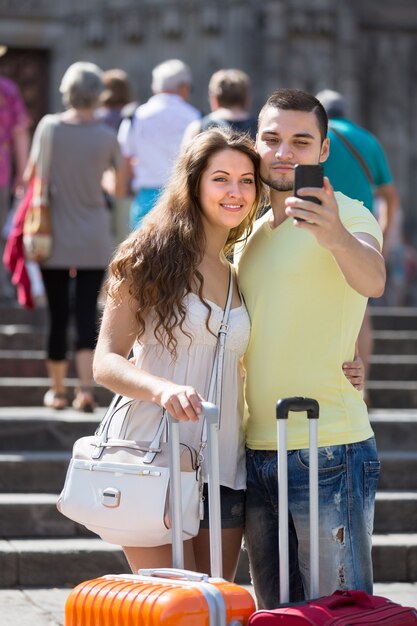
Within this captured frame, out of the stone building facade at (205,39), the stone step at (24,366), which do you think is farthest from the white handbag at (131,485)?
the stone building facade at (205,39)

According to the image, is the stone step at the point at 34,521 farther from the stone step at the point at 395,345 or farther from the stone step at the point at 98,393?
the stone step at the point at 395,345

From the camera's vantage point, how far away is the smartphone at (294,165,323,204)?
341cm

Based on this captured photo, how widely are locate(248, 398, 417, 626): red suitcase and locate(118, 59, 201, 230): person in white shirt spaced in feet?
15.4

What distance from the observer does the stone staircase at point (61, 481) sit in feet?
19.8

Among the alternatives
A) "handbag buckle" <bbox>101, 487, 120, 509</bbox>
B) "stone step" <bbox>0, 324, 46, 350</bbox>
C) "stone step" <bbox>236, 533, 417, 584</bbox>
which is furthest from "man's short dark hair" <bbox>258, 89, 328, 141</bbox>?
"stone step" <bbox>0, 324, 46, 350</bbox>

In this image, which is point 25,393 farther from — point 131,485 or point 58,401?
point 131,485

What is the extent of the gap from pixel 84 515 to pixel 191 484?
311 mm

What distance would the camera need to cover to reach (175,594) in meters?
3.31

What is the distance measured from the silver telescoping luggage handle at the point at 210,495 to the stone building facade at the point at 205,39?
11.2 metres

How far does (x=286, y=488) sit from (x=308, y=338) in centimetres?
47

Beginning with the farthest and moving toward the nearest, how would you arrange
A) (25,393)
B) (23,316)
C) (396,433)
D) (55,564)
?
1. (23,316)
2. (25,393)
3. (396,433)
4. (55,564)

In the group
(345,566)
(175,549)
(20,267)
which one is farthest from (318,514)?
(20,267)

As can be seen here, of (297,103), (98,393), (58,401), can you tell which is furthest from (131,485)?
(98,393)

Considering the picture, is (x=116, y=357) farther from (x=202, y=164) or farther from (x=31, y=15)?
(x=31, y=15)
